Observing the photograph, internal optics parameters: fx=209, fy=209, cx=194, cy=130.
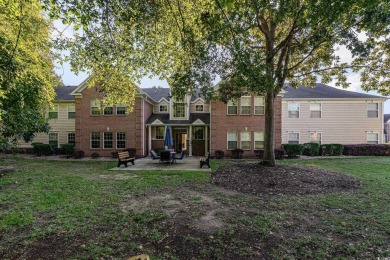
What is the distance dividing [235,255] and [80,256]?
8.24ft

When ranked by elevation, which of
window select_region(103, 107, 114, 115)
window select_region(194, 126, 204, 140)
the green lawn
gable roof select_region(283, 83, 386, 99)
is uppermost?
gable roof select_region(283, 83, 386, 99)

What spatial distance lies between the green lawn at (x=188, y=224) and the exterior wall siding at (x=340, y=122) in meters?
13.8

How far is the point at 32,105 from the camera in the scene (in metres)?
10.3

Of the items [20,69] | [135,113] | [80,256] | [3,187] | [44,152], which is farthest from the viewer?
[44,152]

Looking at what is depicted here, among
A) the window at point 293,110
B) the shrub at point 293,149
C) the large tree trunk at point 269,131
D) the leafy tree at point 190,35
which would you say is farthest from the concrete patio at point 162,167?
the window at point 293,110

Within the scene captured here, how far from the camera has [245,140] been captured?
1831 cm

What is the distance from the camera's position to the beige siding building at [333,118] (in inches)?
784

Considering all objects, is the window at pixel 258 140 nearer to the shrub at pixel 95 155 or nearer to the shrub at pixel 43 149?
the shrub at pixel 95 155

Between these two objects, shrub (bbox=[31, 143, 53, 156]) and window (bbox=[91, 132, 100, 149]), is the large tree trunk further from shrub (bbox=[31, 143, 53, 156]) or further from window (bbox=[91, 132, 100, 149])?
shrub (bbox=[31, 143, 53, 156])

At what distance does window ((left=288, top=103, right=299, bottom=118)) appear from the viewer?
20.4 meters

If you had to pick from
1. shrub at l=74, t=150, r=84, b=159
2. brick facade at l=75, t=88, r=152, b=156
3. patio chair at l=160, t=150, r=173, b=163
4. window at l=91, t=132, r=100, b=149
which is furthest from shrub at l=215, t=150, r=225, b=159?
shrub at l=74, t=150, r=84, b=159

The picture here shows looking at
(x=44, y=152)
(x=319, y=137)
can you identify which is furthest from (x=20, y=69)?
(x=319, y=137)

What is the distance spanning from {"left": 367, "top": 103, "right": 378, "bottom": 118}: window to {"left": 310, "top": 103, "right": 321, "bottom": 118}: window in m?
4.54

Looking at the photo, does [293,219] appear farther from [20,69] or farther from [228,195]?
[20,69]
